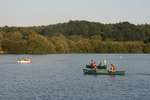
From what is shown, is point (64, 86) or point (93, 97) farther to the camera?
point (64, 86)

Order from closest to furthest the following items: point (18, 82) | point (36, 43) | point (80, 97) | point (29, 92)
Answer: point (80, 97) → point (29, 92) → point (18, 82) → point (36, 43)

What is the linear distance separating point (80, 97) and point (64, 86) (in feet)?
38.5

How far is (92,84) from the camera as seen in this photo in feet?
207

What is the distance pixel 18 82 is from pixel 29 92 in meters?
13.1

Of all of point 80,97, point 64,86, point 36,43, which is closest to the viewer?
point 80,97

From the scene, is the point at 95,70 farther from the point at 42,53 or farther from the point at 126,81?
the point at 42,53

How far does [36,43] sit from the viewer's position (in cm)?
18650

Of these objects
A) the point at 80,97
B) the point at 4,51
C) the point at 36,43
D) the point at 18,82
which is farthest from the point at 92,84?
the point at 4,51

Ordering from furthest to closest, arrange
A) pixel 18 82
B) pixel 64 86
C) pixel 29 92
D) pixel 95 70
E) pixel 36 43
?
pixel 36 43 → pixel 95 70 → pixel 18 82 → pixel 64 86 → pixel 29 92

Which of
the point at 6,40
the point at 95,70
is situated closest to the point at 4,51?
the point at 6,40

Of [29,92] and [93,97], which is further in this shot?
[29,92]

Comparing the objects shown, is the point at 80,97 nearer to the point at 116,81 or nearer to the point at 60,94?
the point at 60,94

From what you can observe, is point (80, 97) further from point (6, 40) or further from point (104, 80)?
point (6, 40)

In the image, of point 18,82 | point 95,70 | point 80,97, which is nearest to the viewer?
point 80,97
